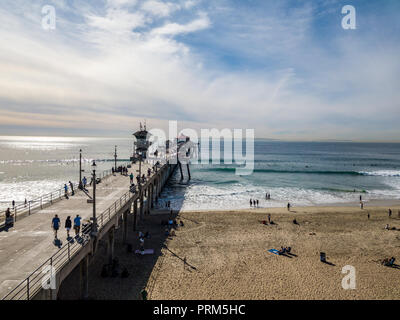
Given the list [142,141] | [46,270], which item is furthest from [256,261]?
[142,141]

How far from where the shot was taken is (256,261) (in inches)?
607

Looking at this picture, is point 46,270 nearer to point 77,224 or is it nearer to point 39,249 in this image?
point 39,249

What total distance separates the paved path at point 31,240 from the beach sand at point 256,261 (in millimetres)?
3155

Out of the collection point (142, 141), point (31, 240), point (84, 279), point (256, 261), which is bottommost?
point (256, 261)

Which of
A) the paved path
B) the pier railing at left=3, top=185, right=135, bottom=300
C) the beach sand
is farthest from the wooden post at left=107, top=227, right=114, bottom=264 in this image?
the pier railing at left=3, top=185, right=135, bottom=300

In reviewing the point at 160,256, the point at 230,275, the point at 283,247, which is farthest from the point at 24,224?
the point at 283,247

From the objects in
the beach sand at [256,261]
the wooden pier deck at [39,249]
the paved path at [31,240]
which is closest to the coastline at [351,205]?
the beach sand at [256,261]

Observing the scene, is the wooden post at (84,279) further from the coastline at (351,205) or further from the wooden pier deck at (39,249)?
the coastline at (351,205)

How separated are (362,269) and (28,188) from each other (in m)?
43.4

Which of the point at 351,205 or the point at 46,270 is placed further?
the point at 351,205

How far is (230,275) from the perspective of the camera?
1381 cm

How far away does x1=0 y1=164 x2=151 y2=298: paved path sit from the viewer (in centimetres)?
788

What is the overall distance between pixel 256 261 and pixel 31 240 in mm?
11878

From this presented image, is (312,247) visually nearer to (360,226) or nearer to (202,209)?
(360,226)
